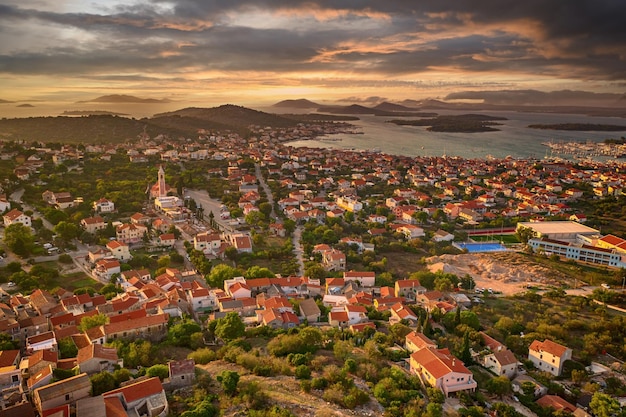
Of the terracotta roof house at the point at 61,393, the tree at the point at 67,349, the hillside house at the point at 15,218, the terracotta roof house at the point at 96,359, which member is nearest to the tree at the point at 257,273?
the tree at the point at 67,349

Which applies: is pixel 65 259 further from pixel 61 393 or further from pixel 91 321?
pixel 61 393

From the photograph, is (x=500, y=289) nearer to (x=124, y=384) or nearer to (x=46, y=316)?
(x=124, y=384)

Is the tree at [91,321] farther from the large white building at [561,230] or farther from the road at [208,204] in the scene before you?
the large white building at [561,230]

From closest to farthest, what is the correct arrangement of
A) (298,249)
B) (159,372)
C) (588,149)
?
1. (159,372)
2. (298,249)
3. (588,149)

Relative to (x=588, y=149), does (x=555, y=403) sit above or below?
below

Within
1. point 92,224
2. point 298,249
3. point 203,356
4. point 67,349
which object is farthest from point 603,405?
point 92,224

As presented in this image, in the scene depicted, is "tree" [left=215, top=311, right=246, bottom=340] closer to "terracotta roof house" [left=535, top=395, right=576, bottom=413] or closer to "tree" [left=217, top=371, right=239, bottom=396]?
"tree" [left=217, top=371, right=239, bottom=396]

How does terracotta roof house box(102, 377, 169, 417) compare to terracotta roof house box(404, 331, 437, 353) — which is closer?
terracotta roof house box(102, 377, 169, 417)

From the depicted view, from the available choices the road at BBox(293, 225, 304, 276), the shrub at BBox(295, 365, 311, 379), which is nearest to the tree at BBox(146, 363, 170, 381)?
the shrub at BBox(295, 365, 311, 379)
